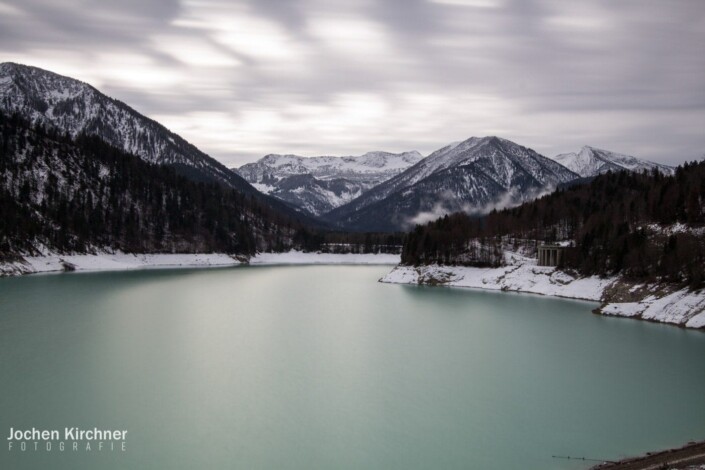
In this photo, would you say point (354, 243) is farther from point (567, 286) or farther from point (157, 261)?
point (567, 286)

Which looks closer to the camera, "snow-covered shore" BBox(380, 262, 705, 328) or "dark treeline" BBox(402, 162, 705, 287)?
"snow-covered shore" BBox(380, 262, 705, 328)

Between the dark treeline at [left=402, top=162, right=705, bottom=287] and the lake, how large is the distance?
34.0 feet

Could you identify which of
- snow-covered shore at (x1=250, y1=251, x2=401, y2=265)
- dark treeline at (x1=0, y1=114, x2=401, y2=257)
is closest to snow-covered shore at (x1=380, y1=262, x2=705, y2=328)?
snow-covered shore at (x1=250, y1=251, x2=401, y2=265)

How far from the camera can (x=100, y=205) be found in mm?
121312

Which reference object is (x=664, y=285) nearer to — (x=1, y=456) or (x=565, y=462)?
(x=565, y=462)

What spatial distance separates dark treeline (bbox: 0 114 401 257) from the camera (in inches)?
3996

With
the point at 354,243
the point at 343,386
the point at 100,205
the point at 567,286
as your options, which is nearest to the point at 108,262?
the point at 100,205

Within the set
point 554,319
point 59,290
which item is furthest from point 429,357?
point 59,290

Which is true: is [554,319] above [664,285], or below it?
below

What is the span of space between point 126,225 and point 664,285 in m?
109

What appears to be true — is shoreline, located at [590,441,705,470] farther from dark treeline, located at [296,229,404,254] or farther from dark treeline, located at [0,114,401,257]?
dark treeline, located at [296,229,404,254]

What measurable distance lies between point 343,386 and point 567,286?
46233 mm

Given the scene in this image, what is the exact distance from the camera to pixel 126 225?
124 m

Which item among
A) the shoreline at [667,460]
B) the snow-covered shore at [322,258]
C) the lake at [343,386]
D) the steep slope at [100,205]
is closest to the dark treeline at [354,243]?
the snow-covered shore at [322,258]
